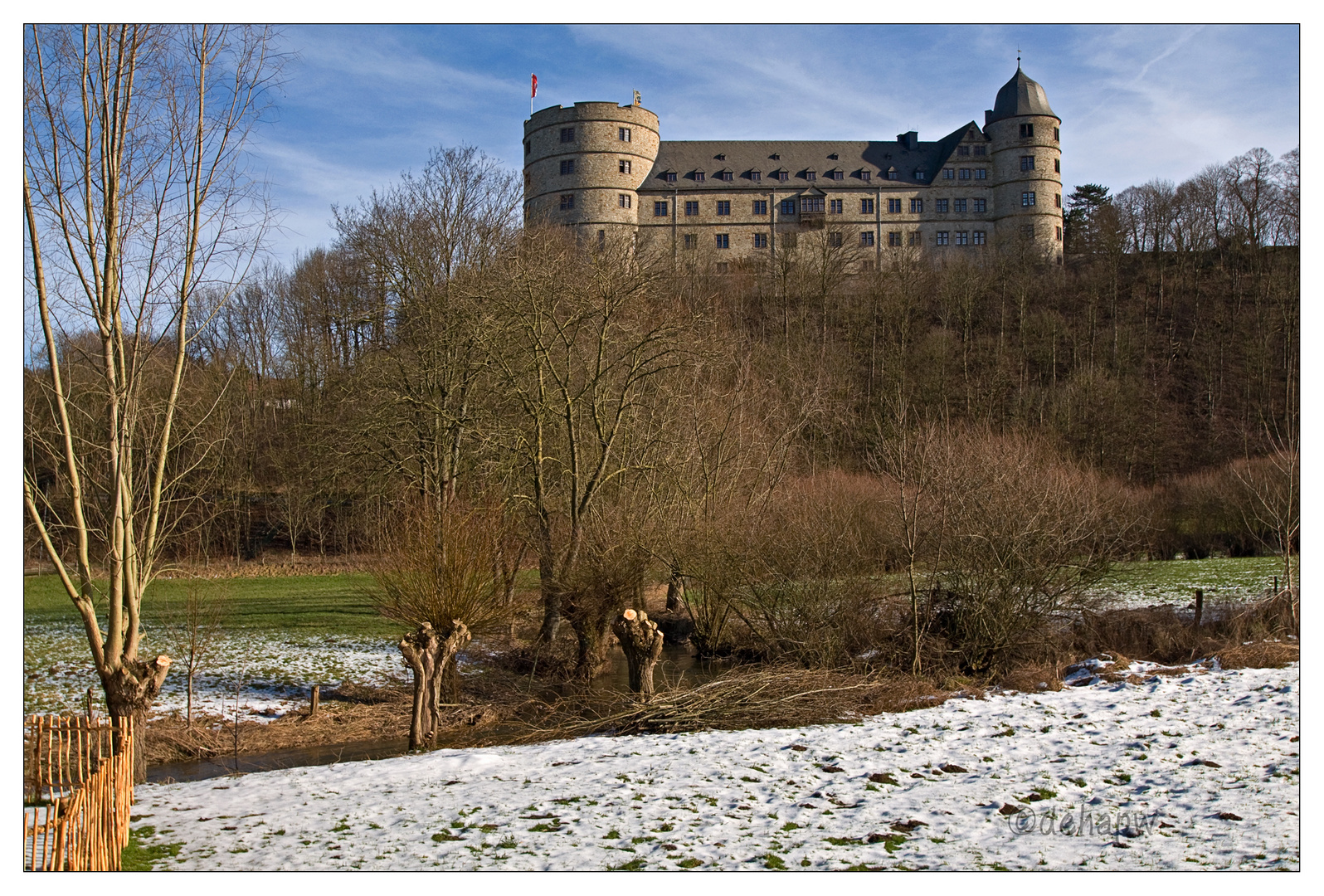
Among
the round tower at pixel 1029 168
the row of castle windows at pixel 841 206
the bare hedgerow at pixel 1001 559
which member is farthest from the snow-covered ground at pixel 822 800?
the round tower at pixel 1029 168

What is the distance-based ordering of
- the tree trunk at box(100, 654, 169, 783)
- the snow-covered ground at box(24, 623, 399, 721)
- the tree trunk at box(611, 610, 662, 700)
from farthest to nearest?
the snow-covered ground at box(24, 623, 399, 721)
the tree trunk at box(611, 610, 662, 700)
the tree trunk at box(100, 654, 169, 783)

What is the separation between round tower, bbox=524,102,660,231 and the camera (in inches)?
2520

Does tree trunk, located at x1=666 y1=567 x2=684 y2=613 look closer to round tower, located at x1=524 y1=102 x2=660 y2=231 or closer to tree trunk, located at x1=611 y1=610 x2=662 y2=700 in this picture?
tree trunk, located at x1=611 y1=610 x2=662 y2=700

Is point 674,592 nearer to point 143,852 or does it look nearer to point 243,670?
point 243,670

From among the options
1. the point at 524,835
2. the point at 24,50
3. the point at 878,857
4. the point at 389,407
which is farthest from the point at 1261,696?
the point at 389,407

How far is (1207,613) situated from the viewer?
15.5m

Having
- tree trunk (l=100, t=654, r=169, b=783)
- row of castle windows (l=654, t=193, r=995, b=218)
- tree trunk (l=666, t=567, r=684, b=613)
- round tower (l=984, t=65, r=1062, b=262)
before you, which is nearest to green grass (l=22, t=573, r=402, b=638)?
tree trunk (l=666, t=567, r=684, b=613)

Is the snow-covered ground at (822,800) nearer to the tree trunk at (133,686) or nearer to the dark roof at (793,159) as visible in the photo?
the tree trunk at (133,686)

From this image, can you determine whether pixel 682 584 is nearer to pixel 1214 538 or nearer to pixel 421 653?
pixel 421 653

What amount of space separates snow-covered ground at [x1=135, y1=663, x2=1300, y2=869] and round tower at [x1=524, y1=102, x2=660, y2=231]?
57253 millimetres

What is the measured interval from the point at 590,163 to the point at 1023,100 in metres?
31.4

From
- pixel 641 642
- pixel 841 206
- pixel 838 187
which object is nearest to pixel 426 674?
pixel 641 642

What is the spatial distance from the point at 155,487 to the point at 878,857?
21.5ft

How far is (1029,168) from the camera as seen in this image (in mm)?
66188
